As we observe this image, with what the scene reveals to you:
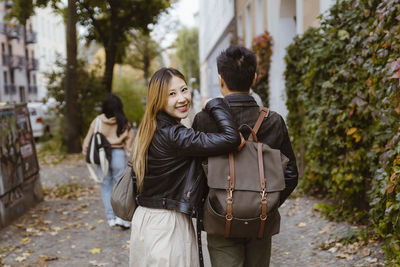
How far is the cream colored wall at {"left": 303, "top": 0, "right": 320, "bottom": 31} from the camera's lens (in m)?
8.12

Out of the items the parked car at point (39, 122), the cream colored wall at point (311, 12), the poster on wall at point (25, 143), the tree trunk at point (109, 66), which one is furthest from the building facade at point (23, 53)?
the cream colored wall at point (311, 12)

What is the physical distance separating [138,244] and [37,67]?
5943cm

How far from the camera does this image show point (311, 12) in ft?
27.8

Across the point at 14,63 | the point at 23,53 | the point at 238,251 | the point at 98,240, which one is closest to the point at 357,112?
the point at 238,251

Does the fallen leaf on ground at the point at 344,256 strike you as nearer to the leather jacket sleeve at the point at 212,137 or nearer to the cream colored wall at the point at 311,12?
the leather jacket sleeve at the point at 212,137

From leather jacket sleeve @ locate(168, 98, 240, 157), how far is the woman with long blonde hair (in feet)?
0.09

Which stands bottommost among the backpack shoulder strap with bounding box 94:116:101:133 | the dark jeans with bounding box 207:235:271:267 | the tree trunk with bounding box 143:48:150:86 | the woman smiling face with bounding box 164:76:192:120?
the dark jeans with bounding box 207:235:271:267

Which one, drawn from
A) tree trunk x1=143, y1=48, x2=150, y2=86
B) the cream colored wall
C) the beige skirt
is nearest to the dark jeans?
the beige skirt

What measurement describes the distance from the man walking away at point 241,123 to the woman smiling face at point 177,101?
10cm

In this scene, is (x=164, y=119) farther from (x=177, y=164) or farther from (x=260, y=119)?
(x=260, y=119)

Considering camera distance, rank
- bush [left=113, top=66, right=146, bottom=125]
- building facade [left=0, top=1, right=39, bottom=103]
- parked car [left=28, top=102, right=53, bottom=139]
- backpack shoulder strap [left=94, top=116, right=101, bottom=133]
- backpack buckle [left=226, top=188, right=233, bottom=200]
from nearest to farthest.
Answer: backpack buckle [left=226, top=188, right=233, bottom=200] → backpack shoulder strap [left=94, top=116, right=101, bottom=133] → parked car [left=28, top=102, right=53, bottom=139] → bush [left=113, top=66, right=146, bottom=125] → building facade [left=0, top=1, right=39, bottom=103]

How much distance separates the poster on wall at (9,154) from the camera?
6434 millimetres

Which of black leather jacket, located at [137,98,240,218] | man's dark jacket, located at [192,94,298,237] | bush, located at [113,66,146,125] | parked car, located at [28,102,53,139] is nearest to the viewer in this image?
black leather jacket, located at [137,98,240,218]

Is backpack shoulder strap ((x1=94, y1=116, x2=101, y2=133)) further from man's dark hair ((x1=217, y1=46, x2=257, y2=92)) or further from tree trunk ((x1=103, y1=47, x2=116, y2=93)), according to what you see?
tree trunk ((x1=103, y1=47, x2=116, y2=93))
